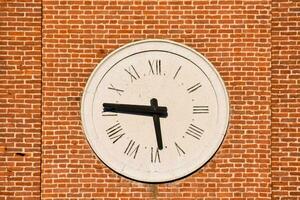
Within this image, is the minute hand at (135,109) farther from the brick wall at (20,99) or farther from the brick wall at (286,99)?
the brick wall at (286,99)

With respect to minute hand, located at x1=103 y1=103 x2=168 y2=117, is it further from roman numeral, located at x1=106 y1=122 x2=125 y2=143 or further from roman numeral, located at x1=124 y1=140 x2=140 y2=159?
roman numeral, located at x1=124 y1=140 x2=140 y2=159

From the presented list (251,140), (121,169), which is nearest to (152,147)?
(121,169)

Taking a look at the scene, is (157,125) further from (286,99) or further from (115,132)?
(286,99)

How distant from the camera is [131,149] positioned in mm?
7715

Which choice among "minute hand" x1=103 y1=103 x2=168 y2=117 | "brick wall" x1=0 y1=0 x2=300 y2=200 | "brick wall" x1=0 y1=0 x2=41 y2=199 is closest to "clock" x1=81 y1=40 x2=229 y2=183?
"minute hand" x1=103 y1=103 x2=168 y2=117

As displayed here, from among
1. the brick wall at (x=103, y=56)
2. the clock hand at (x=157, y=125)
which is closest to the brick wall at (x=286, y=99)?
the brick wall at (x=103, y=56)

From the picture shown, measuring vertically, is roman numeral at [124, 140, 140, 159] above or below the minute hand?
below

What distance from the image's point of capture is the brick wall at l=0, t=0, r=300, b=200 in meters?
7.75

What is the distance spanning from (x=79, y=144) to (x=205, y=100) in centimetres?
152

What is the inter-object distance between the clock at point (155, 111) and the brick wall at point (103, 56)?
Result: 0.12 metres

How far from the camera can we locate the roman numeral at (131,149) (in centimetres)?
771

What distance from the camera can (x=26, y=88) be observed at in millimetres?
7895

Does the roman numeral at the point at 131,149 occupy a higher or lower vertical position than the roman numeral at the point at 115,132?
lower

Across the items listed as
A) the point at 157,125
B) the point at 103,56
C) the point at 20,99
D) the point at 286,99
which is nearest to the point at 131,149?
the point at 157,125
